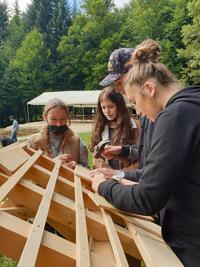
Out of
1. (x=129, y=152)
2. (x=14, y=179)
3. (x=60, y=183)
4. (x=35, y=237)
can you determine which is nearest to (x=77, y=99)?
(x=129, y=152)

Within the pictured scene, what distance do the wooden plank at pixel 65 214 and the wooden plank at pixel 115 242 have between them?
46 millimetres

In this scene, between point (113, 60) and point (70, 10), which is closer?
point (113, 60)

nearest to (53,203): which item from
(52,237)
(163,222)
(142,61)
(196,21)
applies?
(52,237)

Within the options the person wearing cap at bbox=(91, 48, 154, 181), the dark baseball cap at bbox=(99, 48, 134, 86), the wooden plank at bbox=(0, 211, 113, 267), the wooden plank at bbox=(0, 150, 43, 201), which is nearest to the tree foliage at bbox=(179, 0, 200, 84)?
the person wearing cap at bbox=(91, 48, 154, 181)

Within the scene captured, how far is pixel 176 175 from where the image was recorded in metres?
1.54

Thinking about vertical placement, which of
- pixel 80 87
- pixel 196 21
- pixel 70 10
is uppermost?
pixel 70 10

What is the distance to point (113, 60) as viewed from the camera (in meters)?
3.10

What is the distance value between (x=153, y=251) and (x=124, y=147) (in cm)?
176

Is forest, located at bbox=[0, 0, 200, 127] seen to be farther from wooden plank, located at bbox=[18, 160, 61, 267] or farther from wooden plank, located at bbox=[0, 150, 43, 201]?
wooden plank, located at bbox=[18, 160, 61, 267]

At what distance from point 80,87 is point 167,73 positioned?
5034cm

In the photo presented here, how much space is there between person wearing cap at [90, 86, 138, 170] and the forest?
37.0 m

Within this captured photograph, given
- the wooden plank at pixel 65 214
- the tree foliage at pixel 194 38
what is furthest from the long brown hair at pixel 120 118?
the tree foliage at pixel 194 38

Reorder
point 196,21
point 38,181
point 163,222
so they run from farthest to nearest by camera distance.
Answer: point 196,21
point 38,181
point 163,222

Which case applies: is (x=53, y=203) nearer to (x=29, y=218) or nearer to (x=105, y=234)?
(x=105, y=234)
